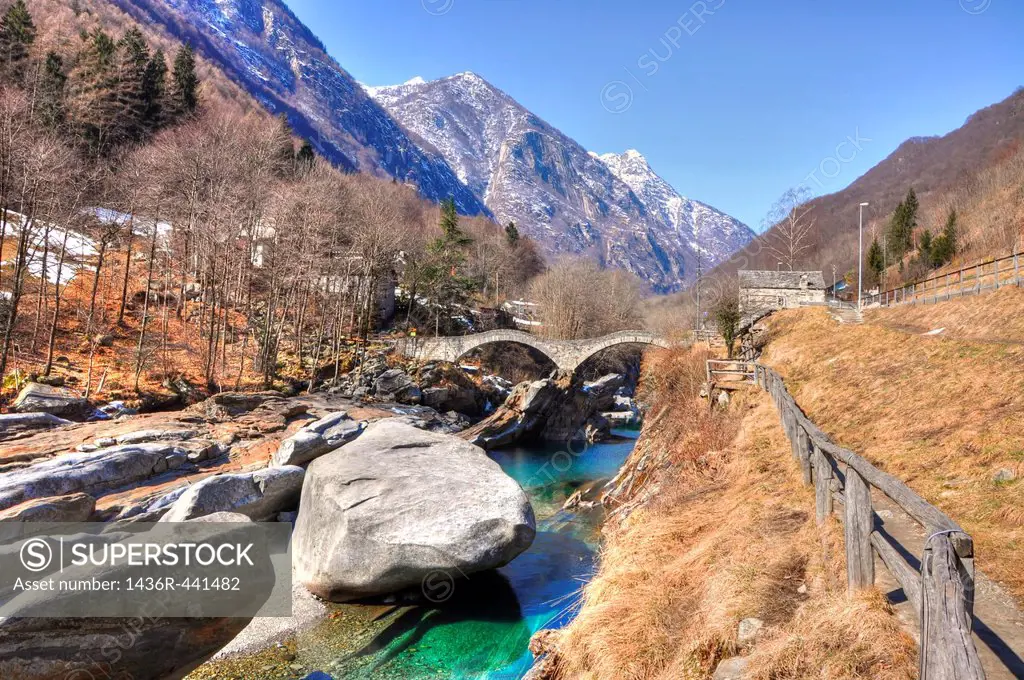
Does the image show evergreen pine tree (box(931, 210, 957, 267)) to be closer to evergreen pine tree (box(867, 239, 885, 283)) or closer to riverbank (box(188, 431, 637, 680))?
evergreen pine tree (box(867, 239, 885, 283))

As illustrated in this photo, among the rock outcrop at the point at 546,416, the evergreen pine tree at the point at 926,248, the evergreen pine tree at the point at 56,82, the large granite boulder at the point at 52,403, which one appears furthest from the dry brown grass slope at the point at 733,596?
the evergreen pine tree at the point at 926,248

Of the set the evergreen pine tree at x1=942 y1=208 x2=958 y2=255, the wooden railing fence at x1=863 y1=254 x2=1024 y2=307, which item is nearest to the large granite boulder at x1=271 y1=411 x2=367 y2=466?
the wooden railing fence at x1=863 y1=254 x2=1024 y2=307

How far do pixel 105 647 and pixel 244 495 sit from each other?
604cm

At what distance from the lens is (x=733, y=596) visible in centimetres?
555

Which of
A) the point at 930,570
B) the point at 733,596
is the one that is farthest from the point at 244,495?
the point at 930,570

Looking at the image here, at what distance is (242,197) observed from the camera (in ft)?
94.9

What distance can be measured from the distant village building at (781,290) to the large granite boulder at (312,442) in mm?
42935

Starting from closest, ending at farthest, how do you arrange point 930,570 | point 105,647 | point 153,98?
point 930,570
point 105,647
point 153,98

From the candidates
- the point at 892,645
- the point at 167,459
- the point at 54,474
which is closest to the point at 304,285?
the point at 167,459

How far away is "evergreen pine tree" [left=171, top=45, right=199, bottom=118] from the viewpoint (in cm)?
5084

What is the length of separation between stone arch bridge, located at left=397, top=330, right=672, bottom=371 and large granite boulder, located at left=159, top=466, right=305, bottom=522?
26.2 m

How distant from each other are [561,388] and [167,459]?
94.5ft

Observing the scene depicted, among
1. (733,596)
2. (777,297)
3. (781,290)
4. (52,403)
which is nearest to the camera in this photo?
(733,596)

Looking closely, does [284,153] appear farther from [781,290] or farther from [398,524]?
[398,524]
